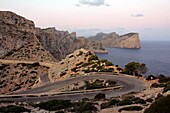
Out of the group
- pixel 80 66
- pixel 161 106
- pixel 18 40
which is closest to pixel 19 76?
pixel 80 66

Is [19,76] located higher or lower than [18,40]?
lower

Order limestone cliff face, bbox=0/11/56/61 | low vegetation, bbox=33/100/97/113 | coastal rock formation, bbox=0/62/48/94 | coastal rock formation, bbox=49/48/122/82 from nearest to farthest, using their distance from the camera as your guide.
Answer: low vegetation, bbox=33/100/97/113 < coastal rock formation, bbox=49/48/122/82 < coastal rock formation, bbox=0/62/48/94 < limestone cliff face, bbox=0/11/56/61

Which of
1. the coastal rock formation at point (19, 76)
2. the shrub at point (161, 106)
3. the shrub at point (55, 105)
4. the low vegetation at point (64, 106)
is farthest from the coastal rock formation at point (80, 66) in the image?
the shrub at point (161, 106)

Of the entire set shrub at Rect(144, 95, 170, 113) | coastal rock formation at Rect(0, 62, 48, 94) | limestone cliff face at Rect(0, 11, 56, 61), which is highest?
limestone cliff face at Rect(0, 11, 56, 61)

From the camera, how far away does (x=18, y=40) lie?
94438mm

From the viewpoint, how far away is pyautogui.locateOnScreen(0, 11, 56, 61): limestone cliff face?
88188mm

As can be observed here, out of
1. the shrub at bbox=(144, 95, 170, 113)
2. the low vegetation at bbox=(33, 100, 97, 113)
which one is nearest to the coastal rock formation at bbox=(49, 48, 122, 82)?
the low vegetation at bbox=(33, 100, 97, 113)

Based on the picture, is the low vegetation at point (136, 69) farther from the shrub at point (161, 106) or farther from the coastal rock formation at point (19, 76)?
the shrub at point (161, 106)

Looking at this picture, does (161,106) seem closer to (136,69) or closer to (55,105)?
(55,105)

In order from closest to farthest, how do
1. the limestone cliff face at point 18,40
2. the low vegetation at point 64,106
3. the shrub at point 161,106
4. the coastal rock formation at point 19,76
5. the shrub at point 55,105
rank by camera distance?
the shrub at point 161,106 < the low vegetation at point 64,106 < the shrub at point 55,105 < the coastal rock formation at point 19,76 < the limestone cliff face at point 18,40

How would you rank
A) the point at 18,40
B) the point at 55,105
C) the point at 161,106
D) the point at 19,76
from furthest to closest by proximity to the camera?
the point at 18,40, the point at 19,76, the point at 55,105, the point at 161,106

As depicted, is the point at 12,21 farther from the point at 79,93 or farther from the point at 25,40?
the point at 79,93

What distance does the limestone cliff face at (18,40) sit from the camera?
88188 mm

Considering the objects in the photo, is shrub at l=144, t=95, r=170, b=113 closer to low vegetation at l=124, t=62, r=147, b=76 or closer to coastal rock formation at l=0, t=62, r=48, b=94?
low vegetation at l=124, t=62, r=147, b=76
